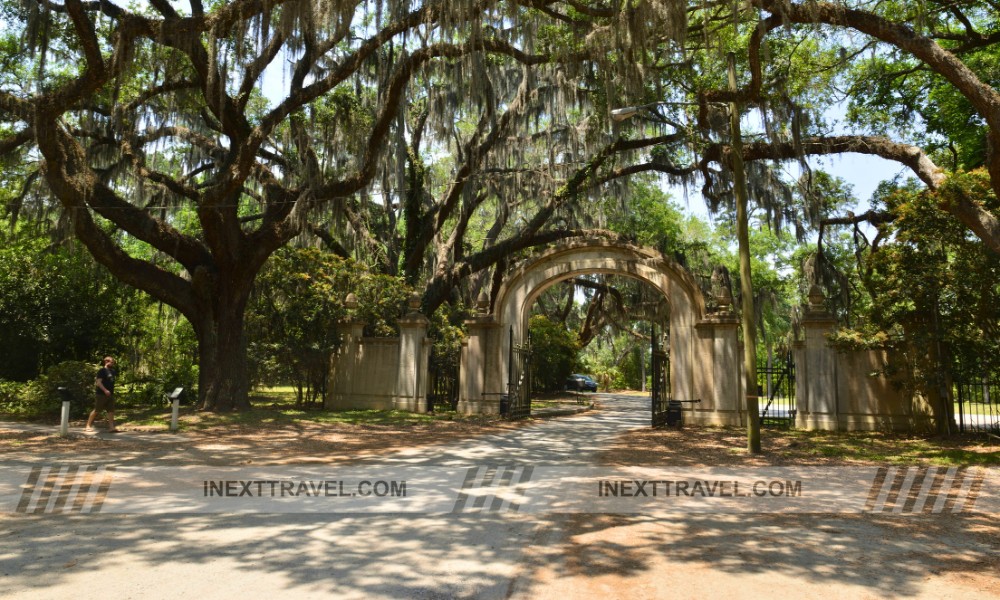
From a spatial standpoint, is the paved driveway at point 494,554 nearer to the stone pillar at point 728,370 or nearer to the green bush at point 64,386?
the green bush at point 64,386

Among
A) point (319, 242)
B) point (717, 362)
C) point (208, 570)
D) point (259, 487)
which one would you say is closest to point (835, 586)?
point (208, 570)

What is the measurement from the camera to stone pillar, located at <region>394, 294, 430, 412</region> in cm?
1800

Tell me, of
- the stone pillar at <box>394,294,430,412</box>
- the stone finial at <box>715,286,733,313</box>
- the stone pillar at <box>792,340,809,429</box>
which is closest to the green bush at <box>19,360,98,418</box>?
the stone pillar at <box>394,294,430,412</box>

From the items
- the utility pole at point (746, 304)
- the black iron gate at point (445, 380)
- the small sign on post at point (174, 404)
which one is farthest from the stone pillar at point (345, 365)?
the utility pole at point (746, 304)

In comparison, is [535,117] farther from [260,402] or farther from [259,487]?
[259,487]

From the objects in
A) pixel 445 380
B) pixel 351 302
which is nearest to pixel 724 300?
pixel 445 380

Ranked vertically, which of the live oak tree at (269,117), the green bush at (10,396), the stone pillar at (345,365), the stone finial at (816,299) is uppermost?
the live oak tree at (269,117)

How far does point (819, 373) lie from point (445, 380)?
11084 mm

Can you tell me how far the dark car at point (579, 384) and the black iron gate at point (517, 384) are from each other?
15.6 meters

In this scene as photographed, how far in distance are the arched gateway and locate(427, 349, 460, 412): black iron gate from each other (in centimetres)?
200

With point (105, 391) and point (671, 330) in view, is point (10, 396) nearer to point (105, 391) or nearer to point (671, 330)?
point (105, 391)

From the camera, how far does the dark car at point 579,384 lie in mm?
35844

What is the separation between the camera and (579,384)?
36.1 m

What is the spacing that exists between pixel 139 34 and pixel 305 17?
3.77 metres
